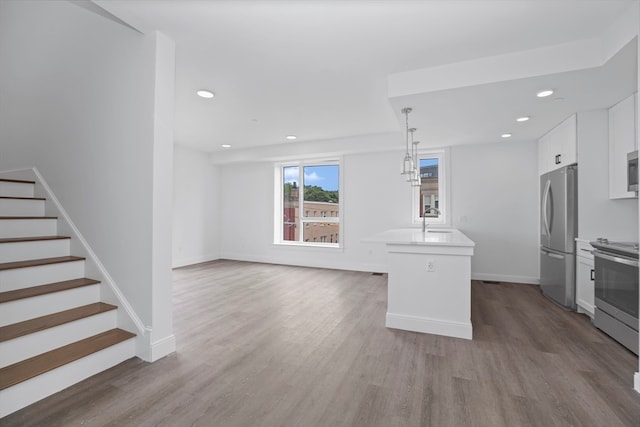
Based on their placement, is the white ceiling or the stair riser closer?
the stair riser

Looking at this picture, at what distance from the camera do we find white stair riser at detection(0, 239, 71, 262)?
235 centimetres

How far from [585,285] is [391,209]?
9.57ft

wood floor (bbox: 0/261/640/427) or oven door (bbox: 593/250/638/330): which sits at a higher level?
oven door (bbox: 593/250/638/330)

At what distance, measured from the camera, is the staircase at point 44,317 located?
174cm

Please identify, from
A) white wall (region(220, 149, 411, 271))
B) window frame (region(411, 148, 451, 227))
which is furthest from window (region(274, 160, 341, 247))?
window frame (region(411, 148, 451, 227))

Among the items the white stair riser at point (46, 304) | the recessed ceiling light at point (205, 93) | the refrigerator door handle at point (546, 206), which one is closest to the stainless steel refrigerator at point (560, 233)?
the refrigerator door handle at point (546, 206)

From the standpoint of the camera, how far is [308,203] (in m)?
6.53

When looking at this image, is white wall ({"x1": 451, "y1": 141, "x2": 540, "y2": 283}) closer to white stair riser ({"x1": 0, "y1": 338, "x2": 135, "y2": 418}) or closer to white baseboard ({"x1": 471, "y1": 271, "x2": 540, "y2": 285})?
white baseboard ({"x1": 471, "y1": 271, "x2": 540, "y2": 285})

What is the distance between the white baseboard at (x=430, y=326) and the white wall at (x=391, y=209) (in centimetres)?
268

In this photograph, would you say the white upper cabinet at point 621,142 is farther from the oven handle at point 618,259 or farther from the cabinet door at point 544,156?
the cabinet door at point 544,156

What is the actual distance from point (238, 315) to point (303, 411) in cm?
174

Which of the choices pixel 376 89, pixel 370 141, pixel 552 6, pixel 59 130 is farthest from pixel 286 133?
pixel 552 6

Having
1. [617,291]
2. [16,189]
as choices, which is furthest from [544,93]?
[16,189]

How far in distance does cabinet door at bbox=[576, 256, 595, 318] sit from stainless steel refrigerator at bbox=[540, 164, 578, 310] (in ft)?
0.21
